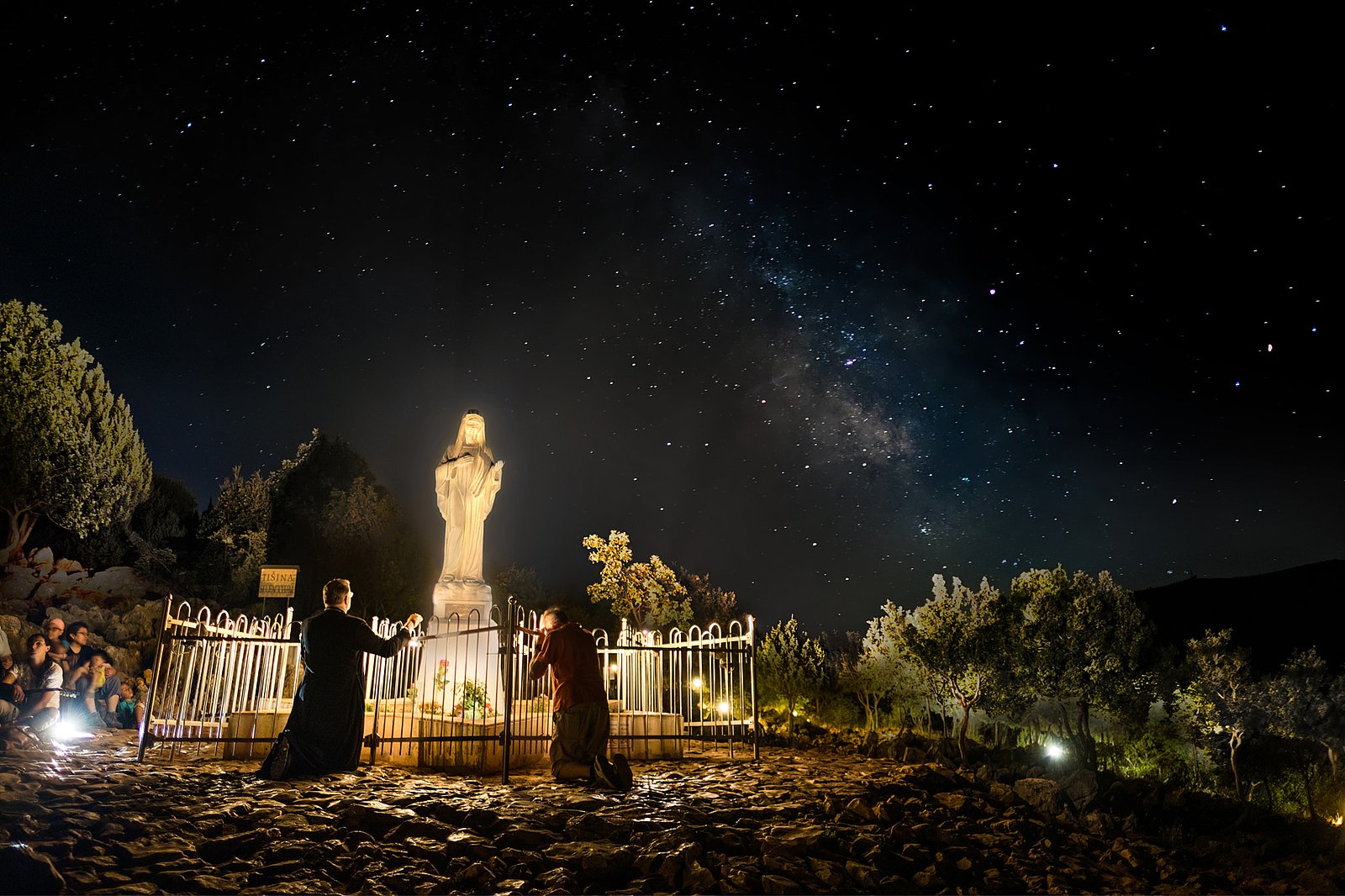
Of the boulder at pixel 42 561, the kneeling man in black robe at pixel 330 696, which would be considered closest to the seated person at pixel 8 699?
the kneeling man in black robe at pixel 330 696

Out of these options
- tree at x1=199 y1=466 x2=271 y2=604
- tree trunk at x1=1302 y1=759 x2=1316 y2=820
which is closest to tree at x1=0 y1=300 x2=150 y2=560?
tree at x1=199 y1=466 x2=271 y2=604

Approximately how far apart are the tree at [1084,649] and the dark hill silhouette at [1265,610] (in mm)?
34076

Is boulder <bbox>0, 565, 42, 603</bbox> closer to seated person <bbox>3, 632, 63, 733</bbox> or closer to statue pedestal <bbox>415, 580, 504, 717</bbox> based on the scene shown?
seated person <bbox>3, 632, 63, 733</bbox>

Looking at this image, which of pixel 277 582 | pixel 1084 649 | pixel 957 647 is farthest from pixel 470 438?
pixel 1084 649

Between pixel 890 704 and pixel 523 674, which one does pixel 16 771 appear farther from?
pixel 890 704

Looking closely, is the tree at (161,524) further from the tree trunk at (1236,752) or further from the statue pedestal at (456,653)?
the tree trunk at (1236,752)

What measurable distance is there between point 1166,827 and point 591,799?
10516 millimetres

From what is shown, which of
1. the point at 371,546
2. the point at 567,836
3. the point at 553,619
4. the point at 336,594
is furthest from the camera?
the point at 371,546

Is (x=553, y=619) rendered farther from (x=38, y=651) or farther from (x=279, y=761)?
(x=38, y=651)

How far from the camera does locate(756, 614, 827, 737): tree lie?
20.0m

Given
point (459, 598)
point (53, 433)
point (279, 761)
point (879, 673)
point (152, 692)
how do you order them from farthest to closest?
1. point (53, 433)
2. point (879, 673)
3. point (459, 598)
4. point (152, 692)
5. point (279, 761)

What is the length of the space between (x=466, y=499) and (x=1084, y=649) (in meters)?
16.2

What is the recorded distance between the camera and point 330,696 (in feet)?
27.0

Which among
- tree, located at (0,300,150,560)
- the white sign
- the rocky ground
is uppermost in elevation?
tree, located at (0,300,150,560)
